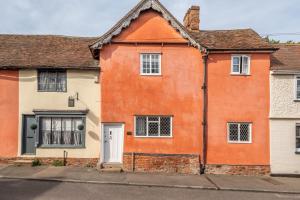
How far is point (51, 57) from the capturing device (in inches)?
851

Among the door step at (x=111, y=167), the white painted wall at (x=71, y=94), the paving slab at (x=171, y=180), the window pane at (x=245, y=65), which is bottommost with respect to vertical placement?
the paving slab at (x=171, y=180)

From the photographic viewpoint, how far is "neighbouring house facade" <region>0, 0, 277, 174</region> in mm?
20297

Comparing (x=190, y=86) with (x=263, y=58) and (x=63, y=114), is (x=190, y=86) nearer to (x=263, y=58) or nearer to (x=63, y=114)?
(x=263, y=58)

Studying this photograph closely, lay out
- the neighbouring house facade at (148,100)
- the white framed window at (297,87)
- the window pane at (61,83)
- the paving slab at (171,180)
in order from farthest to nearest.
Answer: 1. the window pane at (61,83)
2. the white framed window at (297,87)
3. the neighbouring house facade at (148,100)
4. the paving slab at (171,180)

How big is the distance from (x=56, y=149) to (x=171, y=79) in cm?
748

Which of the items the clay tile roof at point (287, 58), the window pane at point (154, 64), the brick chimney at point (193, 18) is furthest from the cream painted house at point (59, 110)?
the clay tile roof at point (287, 58)

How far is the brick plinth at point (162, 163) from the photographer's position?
19.7 m

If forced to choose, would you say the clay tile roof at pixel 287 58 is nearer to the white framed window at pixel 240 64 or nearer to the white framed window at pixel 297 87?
the white framed window at pixel 297 87

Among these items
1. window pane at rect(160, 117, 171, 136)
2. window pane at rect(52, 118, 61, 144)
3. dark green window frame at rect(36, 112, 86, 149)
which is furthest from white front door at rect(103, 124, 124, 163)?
window pane at rect(52, 118, 61, 144)

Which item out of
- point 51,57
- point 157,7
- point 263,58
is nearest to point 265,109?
point 263,58

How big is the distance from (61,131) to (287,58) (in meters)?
13.9

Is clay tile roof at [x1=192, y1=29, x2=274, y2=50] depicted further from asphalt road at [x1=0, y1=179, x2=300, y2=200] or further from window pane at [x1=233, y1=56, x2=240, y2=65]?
asphalt road at [x1=0, y1=179, x2=300, y2=200]

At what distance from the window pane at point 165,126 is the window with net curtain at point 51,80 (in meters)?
5.86

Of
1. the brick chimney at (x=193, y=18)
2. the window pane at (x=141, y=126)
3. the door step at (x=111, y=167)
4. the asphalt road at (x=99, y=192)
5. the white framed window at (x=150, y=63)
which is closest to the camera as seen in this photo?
the asphalt road at (x=99, y=192)
